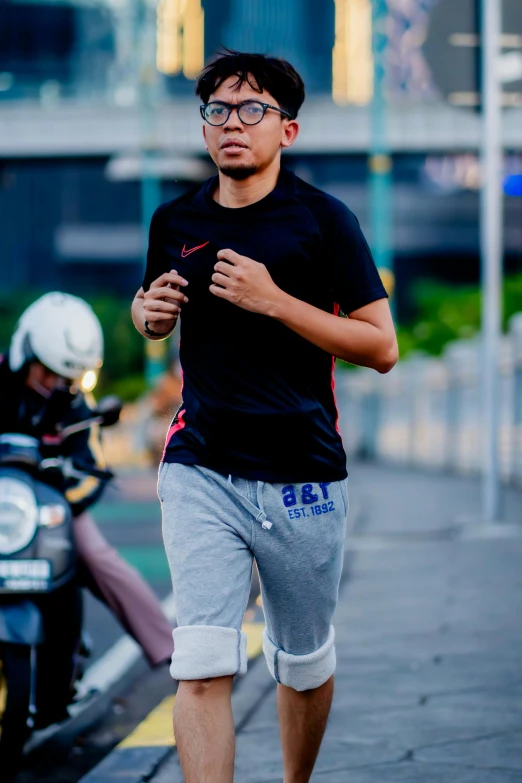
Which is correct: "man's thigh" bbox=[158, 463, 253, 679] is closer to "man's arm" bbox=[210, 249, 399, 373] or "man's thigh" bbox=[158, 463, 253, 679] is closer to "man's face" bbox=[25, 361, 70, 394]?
"man's arm" bbox=[210, 249, 399, 373]

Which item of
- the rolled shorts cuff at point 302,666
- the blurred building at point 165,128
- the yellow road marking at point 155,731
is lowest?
the yellow road marking at point 155,731

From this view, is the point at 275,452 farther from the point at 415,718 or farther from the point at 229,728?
the point at 415,718

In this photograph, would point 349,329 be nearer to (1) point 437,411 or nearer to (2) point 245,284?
(2) point 245,284

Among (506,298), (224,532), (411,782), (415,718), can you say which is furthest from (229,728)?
(506,298)

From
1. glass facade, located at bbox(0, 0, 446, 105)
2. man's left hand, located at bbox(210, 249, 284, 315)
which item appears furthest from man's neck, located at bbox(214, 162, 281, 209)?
glass facade, located at bbox(0, 0, 446, 105)

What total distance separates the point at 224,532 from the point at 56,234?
78511 mm

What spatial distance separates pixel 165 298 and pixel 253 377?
0.92ft

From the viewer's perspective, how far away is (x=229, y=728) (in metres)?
3.40

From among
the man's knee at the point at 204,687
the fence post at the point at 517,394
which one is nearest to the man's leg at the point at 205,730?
the man's knee at the point at 204,687

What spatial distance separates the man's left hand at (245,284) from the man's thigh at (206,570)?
1.39 ft

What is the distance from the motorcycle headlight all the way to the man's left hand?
1.52 meters

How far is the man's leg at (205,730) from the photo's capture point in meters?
3.33

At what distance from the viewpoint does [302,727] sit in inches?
147

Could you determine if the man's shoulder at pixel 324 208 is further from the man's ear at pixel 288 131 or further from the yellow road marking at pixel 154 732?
the yellow road marking at pixel 154 732
